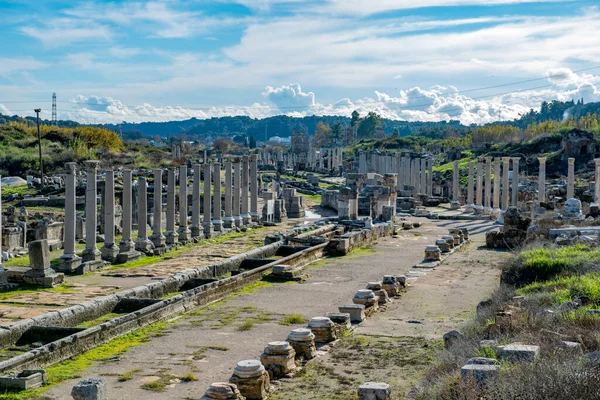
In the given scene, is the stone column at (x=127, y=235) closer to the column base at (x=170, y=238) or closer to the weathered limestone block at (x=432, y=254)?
the column base at (x=170, y=238)

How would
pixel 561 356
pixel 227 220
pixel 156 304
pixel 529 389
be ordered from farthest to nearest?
1. pixel 227 220
2. pixel 156 304
3. pixel 561 356
4. pixel 529 389

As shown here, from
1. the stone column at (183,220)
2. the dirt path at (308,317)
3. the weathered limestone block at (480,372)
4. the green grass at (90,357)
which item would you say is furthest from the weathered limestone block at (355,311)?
the stone column at (183,220)

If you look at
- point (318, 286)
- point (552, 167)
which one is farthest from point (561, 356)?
point (552, 167)

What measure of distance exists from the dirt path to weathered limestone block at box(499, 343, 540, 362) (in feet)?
6.93

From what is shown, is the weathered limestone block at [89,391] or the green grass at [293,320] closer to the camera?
the weathered limestone block at [89,391]

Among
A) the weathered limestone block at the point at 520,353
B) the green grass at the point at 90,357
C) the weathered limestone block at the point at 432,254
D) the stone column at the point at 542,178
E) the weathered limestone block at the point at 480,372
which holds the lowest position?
the weathered limestone block at the point at 432,254

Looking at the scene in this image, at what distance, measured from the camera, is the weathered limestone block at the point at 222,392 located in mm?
9695

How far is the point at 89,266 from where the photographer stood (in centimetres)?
2242

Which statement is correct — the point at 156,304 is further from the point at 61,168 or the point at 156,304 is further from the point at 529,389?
the point at 61,168

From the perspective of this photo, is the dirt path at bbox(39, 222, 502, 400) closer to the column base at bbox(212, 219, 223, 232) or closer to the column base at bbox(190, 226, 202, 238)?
the column base at bbox(190, 226, 202, 238)

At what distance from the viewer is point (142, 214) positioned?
26.7 metres

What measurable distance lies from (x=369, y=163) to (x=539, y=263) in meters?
65.3

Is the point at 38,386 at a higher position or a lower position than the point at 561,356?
lower

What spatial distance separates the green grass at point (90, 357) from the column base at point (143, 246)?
1125 cm
